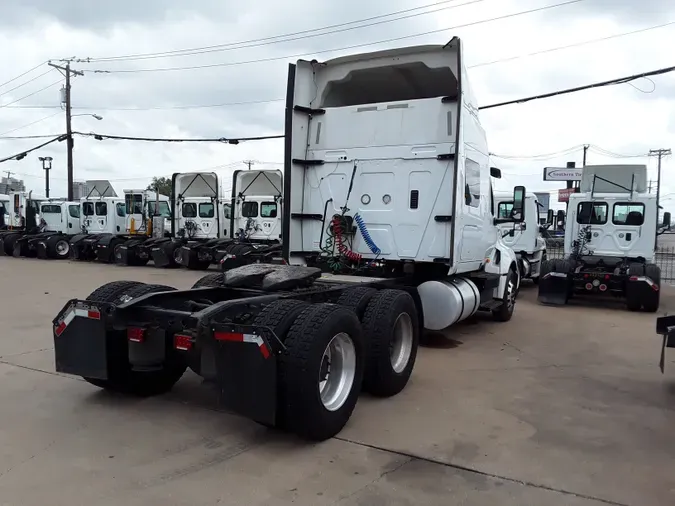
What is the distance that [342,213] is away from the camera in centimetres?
781

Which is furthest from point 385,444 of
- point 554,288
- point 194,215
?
point 194,215

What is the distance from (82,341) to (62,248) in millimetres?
23024

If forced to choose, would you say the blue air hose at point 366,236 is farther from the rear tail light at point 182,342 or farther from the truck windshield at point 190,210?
the truck windshield at point 190,210

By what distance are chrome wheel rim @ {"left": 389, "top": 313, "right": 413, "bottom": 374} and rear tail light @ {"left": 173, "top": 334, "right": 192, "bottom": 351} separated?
2.15 metres

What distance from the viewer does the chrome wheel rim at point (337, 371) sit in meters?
4.61

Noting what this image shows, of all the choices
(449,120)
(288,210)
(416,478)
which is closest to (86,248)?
(288,210)

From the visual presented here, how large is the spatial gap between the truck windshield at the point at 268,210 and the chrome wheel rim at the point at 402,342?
14463mm

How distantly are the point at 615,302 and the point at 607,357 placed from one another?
6.60 metres

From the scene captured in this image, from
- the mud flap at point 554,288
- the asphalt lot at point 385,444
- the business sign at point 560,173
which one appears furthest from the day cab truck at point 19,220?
the business sign at point 560,173

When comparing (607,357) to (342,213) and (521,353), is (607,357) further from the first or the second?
(342,213)

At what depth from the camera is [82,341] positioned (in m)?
4.86

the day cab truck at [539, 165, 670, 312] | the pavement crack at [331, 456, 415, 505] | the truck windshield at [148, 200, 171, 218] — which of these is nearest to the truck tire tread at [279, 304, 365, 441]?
the pavement crack at [331, 456, 415, 505]

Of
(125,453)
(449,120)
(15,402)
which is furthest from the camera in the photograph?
(449,120)

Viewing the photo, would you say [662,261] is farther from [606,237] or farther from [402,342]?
[402,342]
